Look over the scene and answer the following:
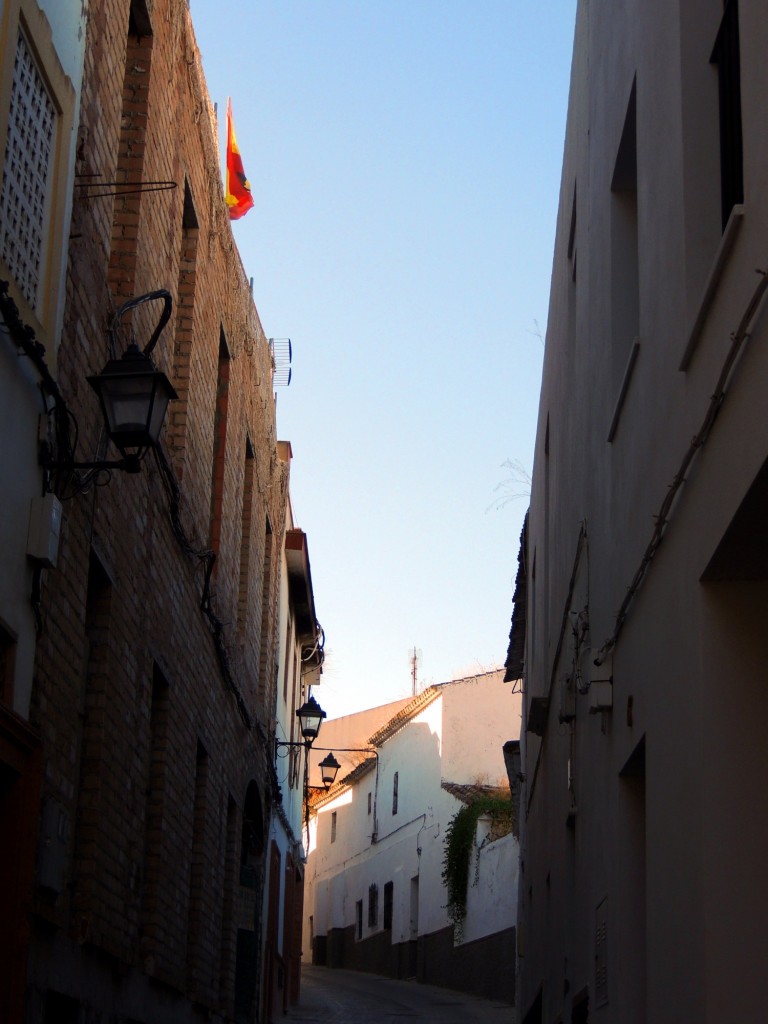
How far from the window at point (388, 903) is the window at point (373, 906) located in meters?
0.95

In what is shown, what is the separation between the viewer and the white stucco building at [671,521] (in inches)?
188

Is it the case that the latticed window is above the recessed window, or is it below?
above

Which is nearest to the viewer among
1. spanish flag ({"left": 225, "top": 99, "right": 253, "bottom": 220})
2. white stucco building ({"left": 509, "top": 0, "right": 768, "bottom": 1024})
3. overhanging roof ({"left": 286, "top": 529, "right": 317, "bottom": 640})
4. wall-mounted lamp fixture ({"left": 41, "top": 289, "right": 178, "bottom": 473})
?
white stucco building ({"left": 509, "top": 0, "right": 768, "bottom": 1024})

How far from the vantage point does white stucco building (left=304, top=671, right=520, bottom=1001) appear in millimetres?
30750

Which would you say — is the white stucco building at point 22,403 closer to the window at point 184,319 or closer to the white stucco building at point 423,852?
the window at point 184,319

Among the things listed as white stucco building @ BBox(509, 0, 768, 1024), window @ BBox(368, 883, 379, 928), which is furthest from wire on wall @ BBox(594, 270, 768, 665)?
window @ BBox(368, 883, 379, 928)

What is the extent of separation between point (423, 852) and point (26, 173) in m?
34.0

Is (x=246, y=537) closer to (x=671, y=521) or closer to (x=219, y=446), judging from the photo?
(x=219, y=446)

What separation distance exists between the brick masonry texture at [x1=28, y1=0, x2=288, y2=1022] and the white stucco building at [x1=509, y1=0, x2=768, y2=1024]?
2652 millimetres

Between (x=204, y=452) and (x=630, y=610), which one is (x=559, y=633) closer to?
(x=204, y=452)

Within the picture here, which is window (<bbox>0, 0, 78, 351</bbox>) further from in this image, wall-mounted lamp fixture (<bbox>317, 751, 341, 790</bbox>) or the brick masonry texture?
wall-mounted lamp fixture (<bbox>317, 751, 341, 790</bbox>)

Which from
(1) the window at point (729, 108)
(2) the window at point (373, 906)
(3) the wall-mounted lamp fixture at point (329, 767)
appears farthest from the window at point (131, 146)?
(2) the window at point (373, 906)

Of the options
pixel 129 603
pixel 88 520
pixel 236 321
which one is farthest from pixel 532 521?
pixel 88 520

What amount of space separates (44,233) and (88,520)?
5.28ft
